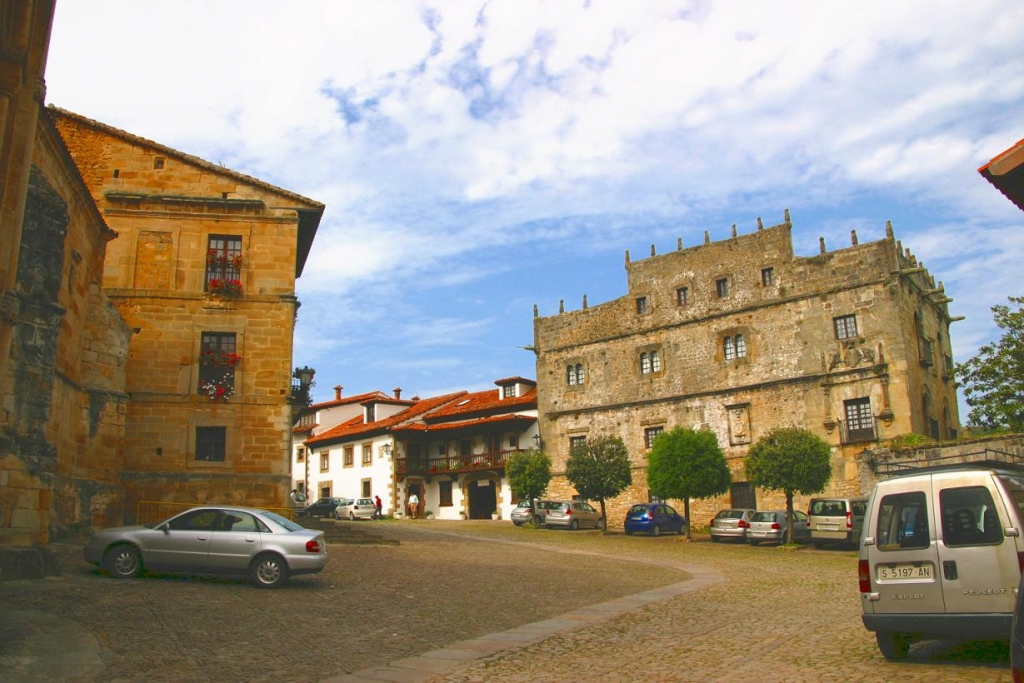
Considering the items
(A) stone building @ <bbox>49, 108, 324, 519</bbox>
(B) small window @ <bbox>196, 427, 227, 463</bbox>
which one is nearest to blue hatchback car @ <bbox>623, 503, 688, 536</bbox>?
(A) stone building @ <bbox>49, 108, 324, 519</bbox>

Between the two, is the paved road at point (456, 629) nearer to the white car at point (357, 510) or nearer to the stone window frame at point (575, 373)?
the white car at point (357, 510)

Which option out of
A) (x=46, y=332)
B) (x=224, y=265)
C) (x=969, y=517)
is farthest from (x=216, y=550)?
(x=224, y=265)

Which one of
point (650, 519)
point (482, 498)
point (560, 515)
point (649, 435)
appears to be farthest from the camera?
point (482, 498)

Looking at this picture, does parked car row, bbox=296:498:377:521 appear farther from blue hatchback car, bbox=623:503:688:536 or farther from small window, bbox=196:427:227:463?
small window, bbox=196:427:227:463

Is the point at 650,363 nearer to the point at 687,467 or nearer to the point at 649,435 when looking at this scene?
the point at 649,435

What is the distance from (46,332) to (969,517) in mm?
15182

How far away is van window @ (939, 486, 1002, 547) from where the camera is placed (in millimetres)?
7496

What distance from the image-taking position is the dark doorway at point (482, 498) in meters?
48.0

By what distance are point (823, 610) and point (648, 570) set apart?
7.32m

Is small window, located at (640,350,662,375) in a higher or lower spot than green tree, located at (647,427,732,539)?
higher

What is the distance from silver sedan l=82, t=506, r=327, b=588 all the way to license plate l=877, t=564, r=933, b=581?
9.14m

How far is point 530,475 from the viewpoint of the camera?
39.3 metres

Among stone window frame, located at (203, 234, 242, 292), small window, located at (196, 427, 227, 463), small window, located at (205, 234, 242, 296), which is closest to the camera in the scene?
small window, located at (196, 427, 227, 463)

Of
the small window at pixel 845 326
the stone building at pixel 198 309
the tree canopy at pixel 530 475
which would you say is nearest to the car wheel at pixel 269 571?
the stone building at pixel 198 309
